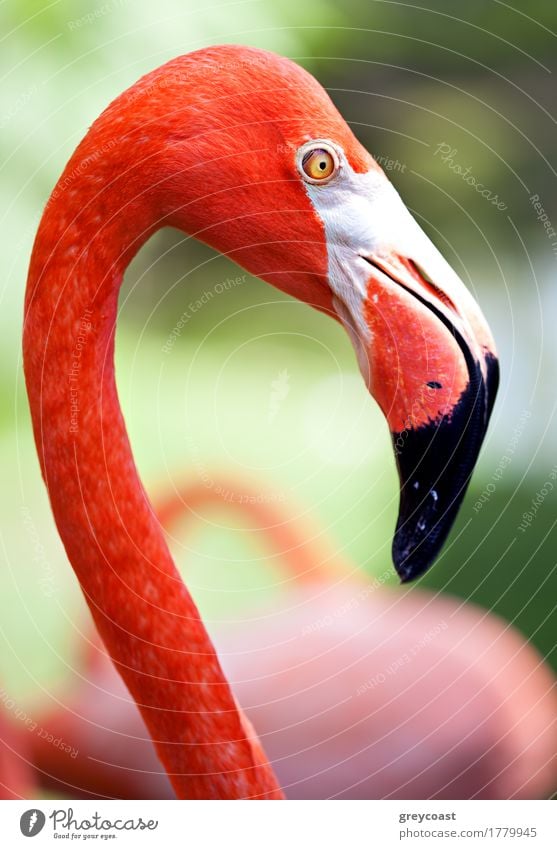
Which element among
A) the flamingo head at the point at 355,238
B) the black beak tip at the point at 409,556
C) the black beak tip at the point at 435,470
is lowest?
the black beak tip at the point at 409,556

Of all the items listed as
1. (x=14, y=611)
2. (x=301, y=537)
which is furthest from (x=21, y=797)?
(x=301, y=537)

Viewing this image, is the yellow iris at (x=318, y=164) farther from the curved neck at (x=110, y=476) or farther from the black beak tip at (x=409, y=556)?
the black beak tip at (x=409, y=556)

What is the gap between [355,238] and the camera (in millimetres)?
813

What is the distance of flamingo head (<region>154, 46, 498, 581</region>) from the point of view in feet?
2.57

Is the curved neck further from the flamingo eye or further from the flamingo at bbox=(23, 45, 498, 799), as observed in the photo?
the flamingo eye

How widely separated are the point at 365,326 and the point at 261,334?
2.05 ft

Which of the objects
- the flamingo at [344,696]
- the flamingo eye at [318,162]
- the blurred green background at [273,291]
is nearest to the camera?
the flamingo eye at [318,162]

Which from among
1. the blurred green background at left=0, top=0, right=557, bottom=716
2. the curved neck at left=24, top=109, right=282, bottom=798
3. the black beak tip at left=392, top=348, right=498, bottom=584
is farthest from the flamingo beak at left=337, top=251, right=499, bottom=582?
the blurred green background at left=0, top=0, right=557, bottom=716

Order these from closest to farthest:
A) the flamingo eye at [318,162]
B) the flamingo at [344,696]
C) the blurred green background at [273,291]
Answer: the flamingo eye at [318,162] → the flamingo at [344,696] → the blurred green background at [273,291]

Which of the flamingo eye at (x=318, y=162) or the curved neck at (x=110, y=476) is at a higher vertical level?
the flamingo eye at (x=318, y=162)

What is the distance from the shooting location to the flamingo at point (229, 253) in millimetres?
789

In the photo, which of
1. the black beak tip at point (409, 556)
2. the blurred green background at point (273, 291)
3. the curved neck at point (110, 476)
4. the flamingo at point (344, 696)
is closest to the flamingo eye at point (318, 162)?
the curved neck at point (110, 476)

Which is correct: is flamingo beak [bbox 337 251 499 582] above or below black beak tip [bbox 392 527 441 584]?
above

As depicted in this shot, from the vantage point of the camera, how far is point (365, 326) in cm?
82
